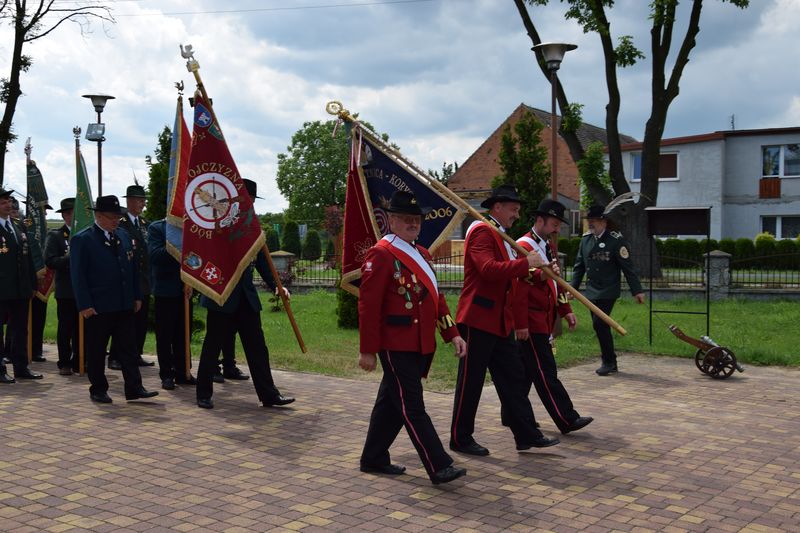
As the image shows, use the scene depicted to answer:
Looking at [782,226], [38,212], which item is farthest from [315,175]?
[38,212]

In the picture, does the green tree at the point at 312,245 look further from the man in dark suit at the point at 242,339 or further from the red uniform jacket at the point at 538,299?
the red uniform jacket at the point at 538,299

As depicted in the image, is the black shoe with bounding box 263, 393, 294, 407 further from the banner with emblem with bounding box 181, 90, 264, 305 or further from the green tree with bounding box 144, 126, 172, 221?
the green tree with bounding box 144, 126, 172, 221

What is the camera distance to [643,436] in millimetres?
7055

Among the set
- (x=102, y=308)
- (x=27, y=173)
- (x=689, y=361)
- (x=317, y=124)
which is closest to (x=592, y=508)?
(x=102, y=308)

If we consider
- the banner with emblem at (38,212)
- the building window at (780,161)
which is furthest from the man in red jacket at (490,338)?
the building window at (780,161)

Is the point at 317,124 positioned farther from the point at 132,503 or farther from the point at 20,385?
the point at 132,503

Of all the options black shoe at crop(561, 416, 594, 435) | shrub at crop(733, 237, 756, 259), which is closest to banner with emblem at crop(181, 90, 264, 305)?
black shoe at crop(561, 416, 594, 435)

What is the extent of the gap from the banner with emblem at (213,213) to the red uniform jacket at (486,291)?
2.61 metres

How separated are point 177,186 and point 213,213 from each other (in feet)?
3.52

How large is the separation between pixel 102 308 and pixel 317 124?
2487 inches

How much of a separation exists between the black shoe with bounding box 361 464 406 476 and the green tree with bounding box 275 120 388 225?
Answer: 62.7 m

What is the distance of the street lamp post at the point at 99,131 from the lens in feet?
60.3

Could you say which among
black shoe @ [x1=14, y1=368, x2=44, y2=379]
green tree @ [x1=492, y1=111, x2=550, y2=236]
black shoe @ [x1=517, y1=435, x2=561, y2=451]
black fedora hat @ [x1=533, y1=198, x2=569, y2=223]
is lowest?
black shoe @ [x1=517, y1=435, x2=561, y2=451]

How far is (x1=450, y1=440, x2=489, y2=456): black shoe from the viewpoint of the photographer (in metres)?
6.44
